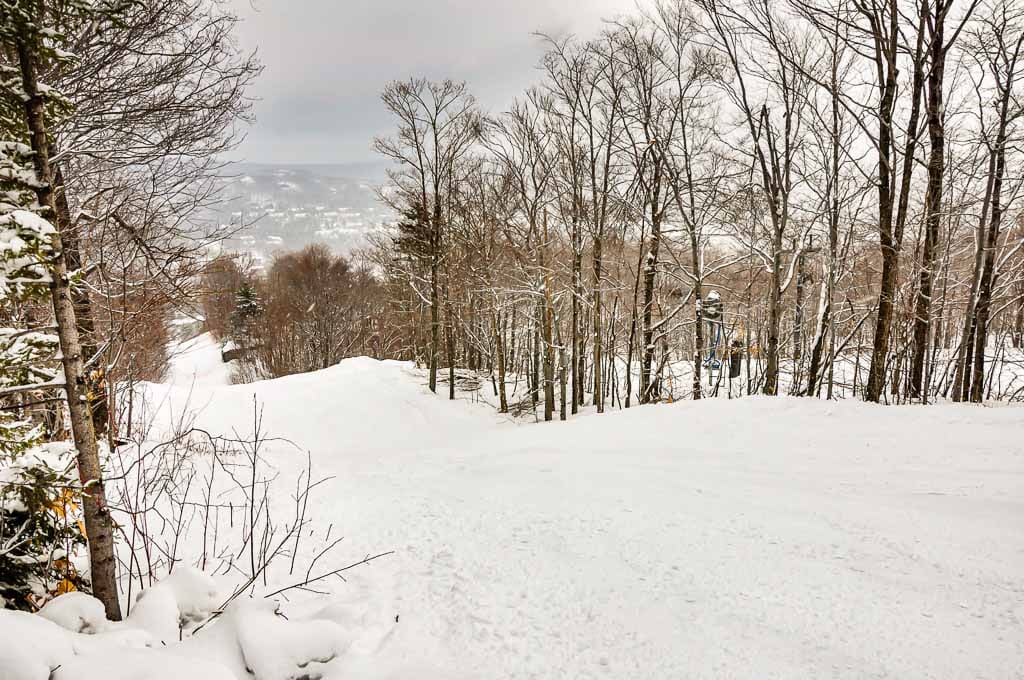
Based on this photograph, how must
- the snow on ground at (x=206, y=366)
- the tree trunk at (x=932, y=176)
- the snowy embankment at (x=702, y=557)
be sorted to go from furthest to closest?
the snow on ground at (x=206, y=366)
the tree trunk at (x=932, y=176)
the snowy embankment at (x=702, y=557)

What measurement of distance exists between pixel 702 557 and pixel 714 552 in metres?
0.12

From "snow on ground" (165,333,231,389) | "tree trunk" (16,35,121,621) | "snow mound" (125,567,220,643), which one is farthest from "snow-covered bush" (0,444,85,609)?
"snow on ground" (165,333,231,389)

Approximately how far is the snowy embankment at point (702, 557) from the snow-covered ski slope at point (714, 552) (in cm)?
1

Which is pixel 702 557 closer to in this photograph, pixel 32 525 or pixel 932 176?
pixel 32 525

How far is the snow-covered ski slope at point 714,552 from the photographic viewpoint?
2238 mm

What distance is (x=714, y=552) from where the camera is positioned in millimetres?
3199

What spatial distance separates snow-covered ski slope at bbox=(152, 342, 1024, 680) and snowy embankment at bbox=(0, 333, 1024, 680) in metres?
0.01

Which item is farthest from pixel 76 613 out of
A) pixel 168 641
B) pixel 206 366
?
pixel 206 366

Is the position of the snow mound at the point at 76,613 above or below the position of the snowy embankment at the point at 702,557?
above

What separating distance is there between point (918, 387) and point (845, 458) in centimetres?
500

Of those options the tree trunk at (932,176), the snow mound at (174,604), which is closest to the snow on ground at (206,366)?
the snow mound at (174,604)

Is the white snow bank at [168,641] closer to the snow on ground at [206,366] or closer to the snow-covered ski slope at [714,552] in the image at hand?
the snow-covered ski slope at [714,552]

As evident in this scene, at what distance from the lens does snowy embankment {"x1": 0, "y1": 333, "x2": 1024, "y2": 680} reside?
223cm

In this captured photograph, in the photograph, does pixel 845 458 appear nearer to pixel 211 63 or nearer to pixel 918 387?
pixel 918 387
